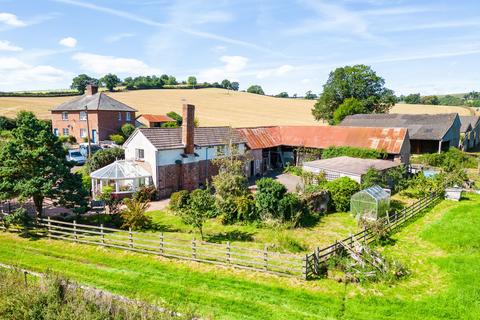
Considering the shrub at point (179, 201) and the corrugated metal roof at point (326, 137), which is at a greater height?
the corrugated metal roof at point (326, 137)

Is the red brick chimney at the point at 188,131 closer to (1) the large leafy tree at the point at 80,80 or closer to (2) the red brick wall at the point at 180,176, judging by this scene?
(2) the red brick wall at the point at 180,176

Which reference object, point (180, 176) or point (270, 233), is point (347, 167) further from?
point (180, 176)

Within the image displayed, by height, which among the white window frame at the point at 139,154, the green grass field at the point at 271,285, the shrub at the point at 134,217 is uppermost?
the white window frame at the point at 139,154

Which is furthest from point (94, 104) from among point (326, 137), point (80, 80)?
point (80, 80)

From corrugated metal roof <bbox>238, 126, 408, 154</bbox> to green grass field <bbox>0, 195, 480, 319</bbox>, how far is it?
19934 millimetres

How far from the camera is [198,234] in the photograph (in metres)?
Answer: 19.7

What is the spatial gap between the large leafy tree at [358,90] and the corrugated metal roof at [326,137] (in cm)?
2881

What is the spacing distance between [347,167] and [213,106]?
236 ft

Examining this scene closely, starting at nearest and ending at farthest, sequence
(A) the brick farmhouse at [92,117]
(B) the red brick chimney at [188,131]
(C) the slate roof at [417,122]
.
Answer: (B) the red brick chimney at [188,131] → (C) the slate roof at [417,122] → (A) the brick farmhouse at [92,117]

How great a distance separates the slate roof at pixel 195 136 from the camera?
27.9m

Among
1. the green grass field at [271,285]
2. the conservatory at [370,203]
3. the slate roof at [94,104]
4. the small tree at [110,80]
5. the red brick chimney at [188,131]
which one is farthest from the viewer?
the small tree at [110,80]

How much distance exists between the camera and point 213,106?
9700cm

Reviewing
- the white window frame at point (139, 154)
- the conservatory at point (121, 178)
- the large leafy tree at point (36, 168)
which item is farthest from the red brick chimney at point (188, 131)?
the large leafy tree at point (36, 168)

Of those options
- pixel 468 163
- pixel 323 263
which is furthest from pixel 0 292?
pixel 468 163
